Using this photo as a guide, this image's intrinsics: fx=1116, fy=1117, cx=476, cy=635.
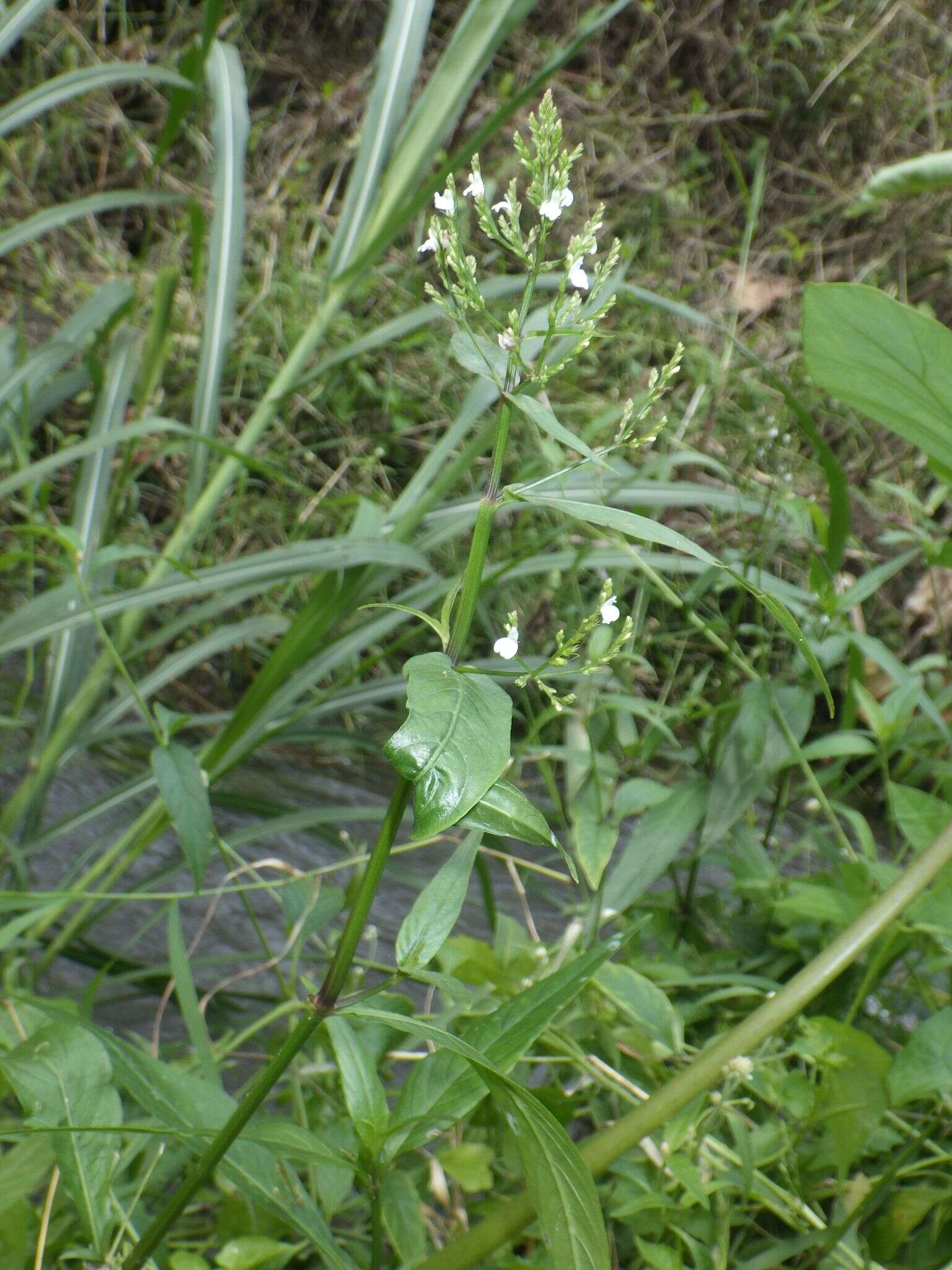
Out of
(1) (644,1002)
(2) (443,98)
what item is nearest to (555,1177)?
(1) (644,1002)

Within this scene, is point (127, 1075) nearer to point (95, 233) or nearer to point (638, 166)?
point (95, 233)

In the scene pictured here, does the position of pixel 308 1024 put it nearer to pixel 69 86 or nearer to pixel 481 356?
pixel 481 356

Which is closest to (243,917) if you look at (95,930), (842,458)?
(95,930)

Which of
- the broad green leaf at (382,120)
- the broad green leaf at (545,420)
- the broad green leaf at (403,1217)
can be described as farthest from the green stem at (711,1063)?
the broad green leaf at (382,120)

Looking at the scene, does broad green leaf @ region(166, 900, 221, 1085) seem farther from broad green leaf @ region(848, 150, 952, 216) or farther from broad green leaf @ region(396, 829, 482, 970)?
broad green leaf @ region(848, 150, 952, 216)

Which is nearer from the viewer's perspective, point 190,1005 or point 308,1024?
point 308,1024

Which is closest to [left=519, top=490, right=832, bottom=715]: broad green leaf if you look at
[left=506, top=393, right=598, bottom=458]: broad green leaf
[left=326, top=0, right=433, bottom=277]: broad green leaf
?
[left=506, top=393, right=598, bottom=458]: broad green leaf

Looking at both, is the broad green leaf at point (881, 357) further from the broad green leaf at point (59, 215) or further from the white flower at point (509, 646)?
the broad green leaf at point (59, 215)
